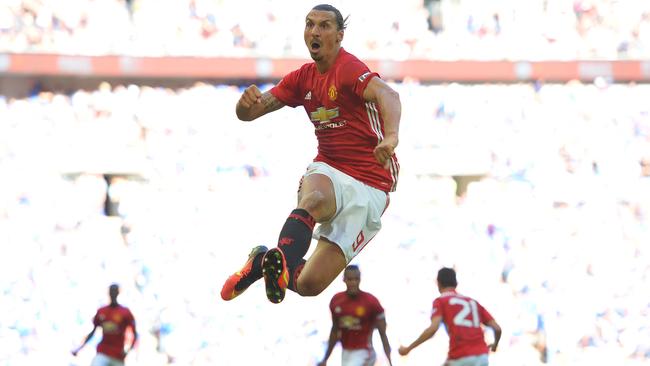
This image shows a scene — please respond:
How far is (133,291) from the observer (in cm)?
1516

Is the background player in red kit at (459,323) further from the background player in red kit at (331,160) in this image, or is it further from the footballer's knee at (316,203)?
the footballer's knee at (316,203)

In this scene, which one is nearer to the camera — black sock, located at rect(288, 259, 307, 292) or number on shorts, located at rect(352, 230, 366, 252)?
black sock, located at rect(288, 259, 307, 292)

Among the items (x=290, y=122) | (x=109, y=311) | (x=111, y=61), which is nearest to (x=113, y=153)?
(x=111, y=61)

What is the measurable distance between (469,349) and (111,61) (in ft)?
29.7

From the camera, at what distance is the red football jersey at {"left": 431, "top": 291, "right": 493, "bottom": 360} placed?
8852 millimetres

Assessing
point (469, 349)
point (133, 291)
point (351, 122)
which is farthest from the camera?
point (133, 291)

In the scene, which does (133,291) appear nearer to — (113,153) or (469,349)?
(113,153)

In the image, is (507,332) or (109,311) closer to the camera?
(109,311)

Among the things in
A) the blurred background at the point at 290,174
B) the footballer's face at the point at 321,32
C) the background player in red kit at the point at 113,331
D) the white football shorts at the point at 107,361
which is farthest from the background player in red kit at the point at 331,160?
the blurred background at the point at 290,174

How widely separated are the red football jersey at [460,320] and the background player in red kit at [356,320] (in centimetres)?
151

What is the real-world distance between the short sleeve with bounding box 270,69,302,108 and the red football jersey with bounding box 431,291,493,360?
2.97 m

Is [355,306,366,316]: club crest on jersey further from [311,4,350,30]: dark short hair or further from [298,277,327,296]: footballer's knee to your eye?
[311,4,350,30]: dark short hair

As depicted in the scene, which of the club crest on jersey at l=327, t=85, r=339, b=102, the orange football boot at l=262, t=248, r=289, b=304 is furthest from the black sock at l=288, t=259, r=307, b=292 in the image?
the club crest on jersey at l=327, t=85, r=339, b=102

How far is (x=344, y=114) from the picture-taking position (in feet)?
20.4
